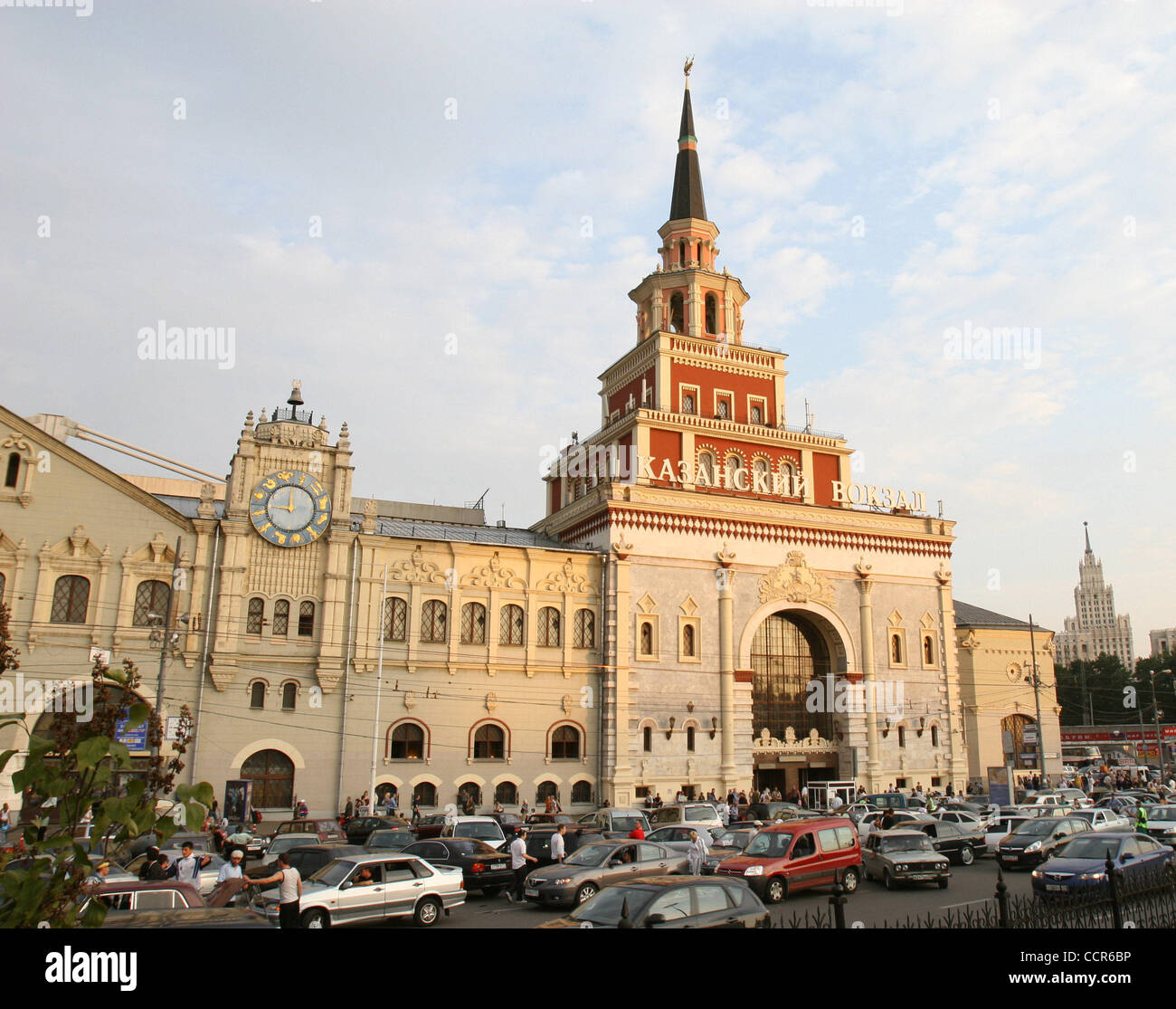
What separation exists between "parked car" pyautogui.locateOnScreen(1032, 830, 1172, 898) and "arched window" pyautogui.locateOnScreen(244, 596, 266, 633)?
3081cm

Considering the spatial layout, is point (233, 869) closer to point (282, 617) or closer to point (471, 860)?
point (471, 860)

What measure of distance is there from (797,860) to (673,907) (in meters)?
8.88

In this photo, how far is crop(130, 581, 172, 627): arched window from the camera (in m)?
37.5

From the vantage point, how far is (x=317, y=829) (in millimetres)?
28969

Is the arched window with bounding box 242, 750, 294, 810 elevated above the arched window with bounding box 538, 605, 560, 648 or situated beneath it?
situated beneath

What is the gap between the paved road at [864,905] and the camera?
62.2ft

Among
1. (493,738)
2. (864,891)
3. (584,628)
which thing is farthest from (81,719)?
(864,891)

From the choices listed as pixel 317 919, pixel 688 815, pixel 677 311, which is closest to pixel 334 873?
pixel 317 919

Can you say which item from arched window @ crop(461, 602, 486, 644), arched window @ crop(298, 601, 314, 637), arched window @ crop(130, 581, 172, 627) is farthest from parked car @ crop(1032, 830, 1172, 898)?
arched window @ crop(130, 581, 172, 627)

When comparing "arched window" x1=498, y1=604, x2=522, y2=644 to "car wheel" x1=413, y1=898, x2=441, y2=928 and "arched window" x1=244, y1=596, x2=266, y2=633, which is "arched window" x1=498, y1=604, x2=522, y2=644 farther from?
"car wheel" x1=413, y1=898, x2=441, y2=928

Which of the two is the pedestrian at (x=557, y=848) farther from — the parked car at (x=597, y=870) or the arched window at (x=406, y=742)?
the arched window at (x=406, y=742)
